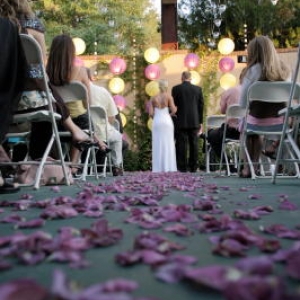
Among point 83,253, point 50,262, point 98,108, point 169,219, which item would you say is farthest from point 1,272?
point 98,108

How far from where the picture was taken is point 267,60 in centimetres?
466

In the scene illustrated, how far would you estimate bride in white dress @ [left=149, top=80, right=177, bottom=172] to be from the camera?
335 inches

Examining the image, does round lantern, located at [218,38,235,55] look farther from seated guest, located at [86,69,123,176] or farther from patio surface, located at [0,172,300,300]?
patio surface, located at [0,172,300,300]

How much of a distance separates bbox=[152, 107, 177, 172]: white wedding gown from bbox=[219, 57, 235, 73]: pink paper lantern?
338 cm

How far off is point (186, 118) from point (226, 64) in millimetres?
3548

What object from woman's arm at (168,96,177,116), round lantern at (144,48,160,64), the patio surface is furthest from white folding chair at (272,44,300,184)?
round lantern at (144,48,160,64)

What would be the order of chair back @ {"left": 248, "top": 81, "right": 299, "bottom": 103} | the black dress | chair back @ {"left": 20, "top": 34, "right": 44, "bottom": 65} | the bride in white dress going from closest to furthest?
1. the black dress
2. chair back @ {"left": 20, "top": 34, "right": 44, "bottom": 65}
3. chair back @ {"left": 248, "top": 81, "right": 299, "bottom": 103}
4. the bride in white dress

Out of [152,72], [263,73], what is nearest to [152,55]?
[152,72]

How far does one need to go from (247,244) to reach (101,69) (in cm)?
1155

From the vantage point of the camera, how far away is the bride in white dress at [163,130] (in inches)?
335

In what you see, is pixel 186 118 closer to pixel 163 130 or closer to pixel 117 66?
pixel 163 130

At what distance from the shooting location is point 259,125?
183 inches

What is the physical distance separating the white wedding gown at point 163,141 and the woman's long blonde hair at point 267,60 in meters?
3.82

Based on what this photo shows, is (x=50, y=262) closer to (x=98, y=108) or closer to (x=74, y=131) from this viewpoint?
(x=74, y=131)
